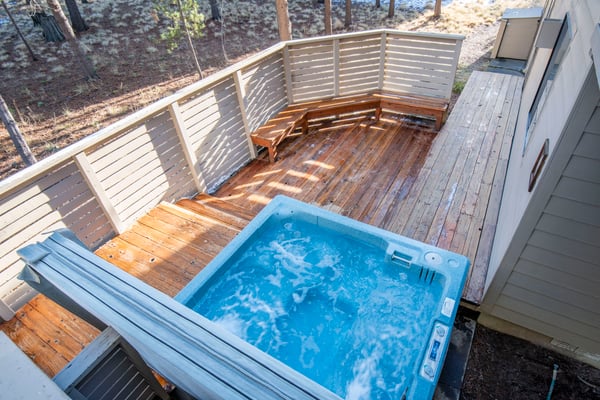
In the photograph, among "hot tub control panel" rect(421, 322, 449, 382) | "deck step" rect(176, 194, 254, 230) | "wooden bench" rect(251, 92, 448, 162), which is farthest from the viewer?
"wooden bench" rect(251, 92, 448, 162)

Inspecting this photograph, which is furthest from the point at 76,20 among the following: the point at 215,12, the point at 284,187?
the point at 284,187

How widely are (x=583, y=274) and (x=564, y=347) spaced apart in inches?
30.5

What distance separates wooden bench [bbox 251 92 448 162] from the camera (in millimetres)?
4652

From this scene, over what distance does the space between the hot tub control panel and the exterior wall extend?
578 mm

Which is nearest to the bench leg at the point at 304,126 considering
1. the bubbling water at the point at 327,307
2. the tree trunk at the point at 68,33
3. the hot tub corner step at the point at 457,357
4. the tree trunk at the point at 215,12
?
the bubbling water at the point at 327,307

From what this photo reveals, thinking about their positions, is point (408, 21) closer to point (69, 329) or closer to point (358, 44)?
point (358, 44)

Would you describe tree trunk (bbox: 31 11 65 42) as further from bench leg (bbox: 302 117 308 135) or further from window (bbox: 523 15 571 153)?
window (bbox: 523 15 571 153)

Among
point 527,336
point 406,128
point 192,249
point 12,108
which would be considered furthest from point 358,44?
point 12,108

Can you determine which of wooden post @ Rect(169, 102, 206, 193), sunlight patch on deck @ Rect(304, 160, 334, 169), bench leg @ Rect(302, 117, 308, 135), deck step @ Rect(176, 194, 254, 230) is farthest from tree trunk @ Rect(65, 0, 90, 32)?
sunlight patch on deck @ Rect(304, 160, 334, 169)

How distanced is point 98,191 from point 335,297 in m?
2.32

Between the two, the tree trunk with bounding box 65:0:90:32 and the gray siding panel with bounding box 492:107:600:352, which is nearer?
the gray siding panel with bounding box 492:107:600:352

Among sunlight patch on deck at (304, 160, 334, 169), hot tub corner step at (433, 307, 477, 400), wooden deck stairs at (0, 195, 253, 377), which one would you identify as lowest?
Answer: hot tub corner step at (433, 307, 477, 400)

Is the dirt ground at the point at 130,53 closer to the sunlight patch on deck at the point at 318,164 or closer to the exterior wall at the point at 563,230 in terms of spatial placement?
the sunlight patch on deck at the point at 318,164

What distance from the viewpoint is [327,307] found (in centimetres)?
297
